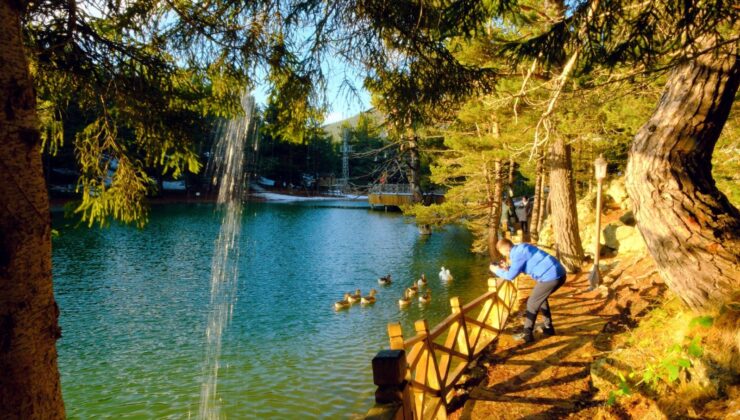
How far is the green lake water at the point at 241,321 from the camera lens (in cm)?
685

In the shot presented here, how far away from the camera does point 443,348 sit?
5.06m

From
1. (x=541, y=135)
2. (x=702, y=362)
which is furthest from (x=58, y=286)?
(x=702, y=362)

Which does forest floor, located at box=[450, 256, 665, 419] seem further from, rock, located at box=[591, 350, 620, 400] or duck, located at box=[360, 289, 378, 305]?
duck, located at box=[360, 289, 378, 305]

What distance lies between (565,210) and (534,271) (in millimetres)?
5773

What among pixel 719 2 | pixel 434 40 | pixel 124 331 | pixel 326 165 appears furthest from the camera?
pixel 326 165

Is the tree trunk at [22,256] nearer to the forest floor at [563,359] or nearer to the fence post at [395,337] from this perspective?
the fence post at [395,337]

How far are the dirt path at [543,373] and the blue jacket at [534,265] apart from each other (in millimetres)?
975

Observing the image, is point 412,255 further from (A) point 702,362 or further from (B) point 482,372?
(A) point 702,362

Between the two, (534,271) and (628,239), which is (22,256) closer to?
(534,271)

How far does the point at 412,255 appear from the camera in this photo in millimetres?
19250

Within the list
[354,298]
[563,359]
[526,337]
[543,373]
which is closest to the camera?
[543,373]

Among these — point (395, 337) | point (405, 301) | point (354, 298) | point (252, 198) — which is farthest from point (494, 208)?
point (252, 198)

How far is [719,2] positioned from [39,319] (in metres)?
4.56

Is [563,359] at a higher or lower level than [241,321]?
higher
